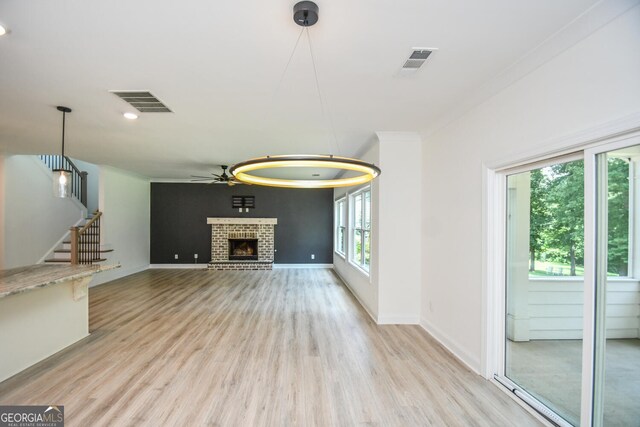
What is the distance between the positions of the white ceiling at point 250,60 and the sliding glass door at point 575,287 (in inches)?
40.4

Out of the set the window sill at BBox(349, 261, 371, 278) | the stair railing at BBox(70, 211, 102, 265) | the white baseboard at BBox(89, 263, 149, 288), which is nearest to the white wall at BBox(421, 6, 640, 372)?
the window sill at BBox(349, 261, 371, 278)

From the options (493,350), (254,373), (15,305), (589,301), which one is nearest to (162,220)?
(15,305)

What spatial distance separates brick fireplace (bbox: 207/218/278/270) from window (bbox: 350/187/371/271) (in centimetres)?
330

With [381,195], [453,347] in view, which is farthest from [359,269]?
[453,347]

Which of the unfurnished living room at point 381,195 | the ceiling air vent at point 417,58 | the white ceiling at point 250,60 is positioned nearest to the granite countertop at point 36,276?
the unfurnished living room at point 381,195

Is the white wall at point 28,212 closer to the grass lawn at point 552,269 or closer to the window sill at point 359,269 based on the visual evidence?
the window sill at point 359,269

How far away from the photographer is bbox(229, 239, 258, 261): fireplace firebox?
31.3 ft

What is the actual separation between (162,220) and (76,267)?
622cm

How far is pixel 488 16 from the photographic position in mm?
1867

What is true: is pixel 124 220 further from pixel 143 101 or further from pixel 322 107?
pixel 322 107

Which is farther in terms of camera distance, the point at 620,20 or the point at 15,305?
the point at 15,305

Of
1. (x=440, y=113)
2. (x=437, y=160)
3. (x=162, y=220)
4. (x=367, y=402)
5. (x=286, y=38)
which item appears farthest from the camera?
(x=162, y=220)

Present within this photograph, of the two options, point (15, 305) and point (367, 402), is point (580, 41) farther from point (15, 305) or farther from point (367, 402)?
point (15, 305)

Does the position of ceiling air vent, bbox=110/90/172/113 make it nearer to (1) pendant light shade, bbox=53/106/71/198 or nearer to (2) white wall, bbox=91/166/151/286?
(1) pendant light shade, bbox=53/106/71/198
